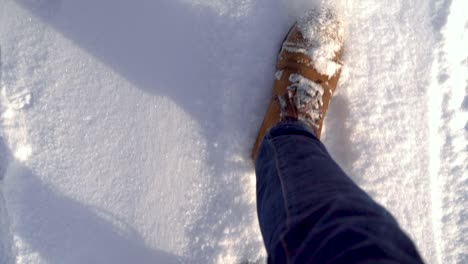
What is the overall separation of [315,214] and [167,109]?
0.60 m

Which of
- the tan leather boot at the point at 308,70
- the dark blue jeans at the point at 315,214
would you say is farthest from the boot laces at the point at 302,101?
the dark blue jeans at the point at 315,214

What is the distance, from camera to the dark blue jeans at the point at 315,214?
69 centimetres

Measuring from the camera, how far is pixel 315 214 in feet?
2.54

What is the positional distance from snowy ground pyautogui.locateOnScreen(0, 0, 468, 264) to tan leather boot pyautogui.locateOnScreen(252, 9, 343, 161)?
0.05m

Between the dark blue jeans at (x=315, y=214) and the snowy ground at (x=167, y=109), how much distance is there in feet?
0.91

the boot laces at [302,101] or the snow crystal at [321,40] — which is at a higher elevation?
the snow crystal at [321,40]

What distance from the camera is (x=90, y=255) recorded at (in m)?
1.18

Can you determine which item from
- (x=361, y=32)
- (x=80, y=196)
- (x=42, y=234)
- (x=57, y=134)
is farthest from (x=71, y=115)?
(x=361, y=32)

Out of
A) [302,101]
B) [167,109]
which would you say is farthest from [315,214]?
[167,109]

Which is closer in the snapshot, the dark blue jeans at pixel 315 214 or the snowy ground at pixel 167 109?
the dark blue jeans at pixel 315 214

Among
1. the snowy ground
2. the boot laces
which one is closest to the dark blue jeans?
the boot laces

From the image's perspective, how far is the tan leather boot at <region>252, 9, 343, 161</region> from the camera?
115 cm

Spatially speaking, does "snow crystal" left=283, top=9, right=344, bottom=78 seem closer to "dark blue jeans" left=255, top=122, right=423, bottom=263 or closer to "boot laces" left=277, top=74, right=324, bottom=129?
"boot laces" left=277, top=74, right=324, bottom=129

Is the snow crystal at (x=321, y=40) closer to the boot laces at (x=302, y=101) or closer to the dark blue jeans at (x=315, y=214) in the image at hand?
the boot laces at (x=302, y=101)
